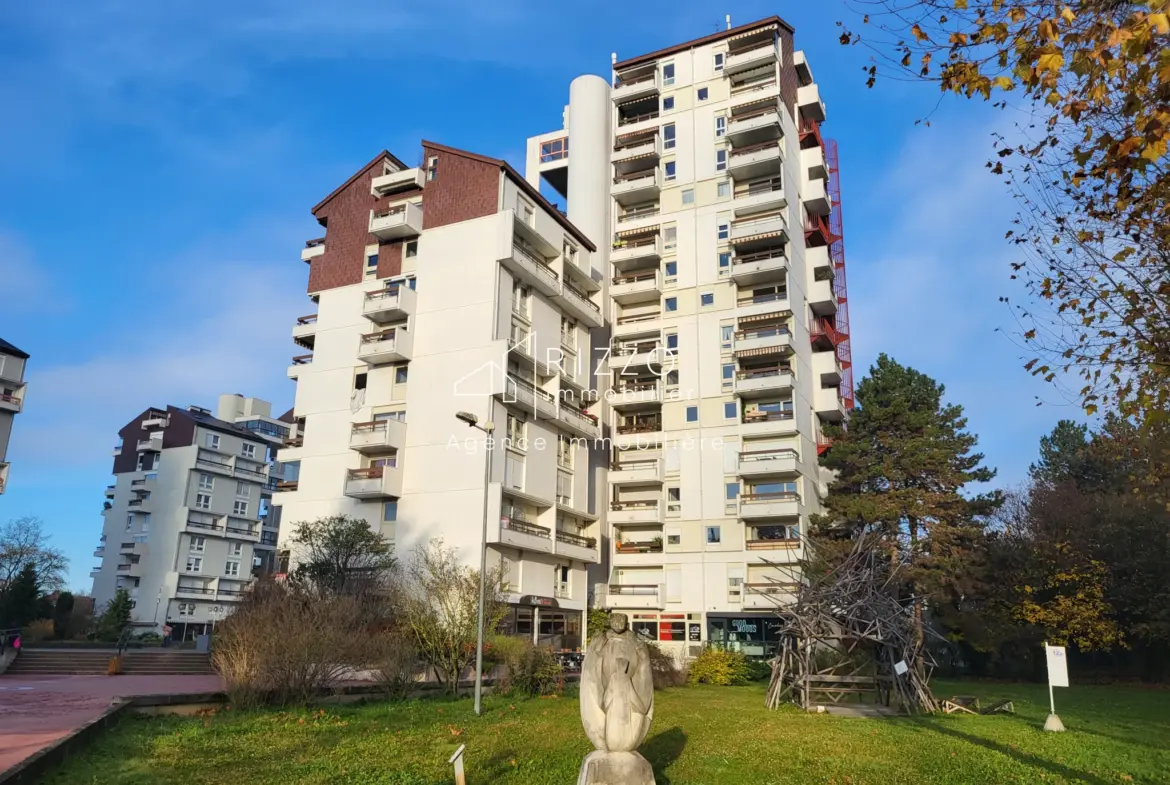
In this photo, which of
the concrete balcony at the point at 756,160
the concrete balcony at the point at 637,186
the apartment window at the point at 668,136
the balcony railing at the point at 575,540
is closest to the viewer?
the balcony railing at the point at 575,540

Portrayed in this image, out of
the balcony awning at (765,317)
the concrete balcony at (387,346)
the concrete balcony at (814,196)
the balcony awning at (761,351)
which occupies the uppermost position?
the concrete balcony at (814,196)

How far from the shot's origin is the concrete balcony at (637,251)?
52.2 m

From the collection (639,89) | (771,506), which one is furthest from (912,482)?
(639,89)

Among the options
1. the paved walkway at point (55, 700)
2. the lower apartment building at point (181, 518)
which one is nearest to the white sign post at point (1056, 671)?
the paved walkway at point (55, 700)

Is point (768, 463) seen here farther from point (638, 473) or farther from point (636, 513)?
point (636, 513)

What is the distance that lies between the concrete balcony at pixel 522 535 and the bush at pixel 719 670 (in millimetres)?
9289

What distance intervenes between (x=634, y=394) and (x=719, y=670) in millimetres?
20040

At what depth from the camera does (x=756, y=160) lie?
1981 inches

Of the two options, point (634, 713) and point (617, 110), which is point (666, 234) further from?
point (634, 713)

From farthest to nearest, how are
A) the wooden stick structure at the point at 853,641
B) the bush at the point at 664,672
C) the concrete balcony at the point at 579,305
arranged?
the concrete balcony at the point at 579,305, the bush at the point at 664,672, the wooden stick structure at the point at 853,641

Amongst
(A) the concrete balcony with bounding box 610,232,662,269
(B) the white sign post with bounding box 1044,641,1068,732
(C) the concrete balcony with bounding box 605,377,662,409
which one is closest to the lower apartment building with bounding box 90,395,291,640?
(C) the concrete balcony with bounding box 605,377,662,409

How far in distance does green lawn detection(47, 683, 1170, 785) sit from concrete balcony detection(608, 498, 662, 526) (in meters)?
26.3

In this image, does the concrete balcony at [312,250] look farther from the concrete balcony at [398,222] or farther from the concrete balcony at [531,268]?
the concrete balcony at [531,268]

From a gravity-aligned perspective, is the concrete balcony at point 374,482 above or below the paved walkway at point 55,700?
above
